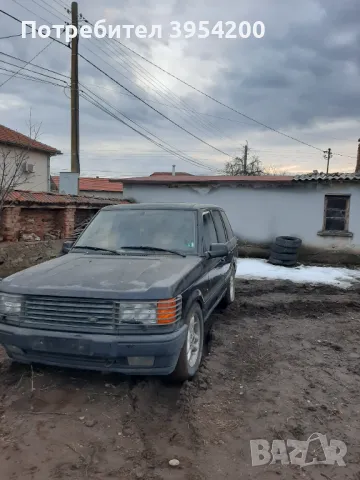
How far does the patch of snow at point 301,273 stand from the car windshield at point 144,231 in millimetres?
5658

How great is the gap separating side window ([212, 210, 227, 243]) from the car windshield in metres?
0.94

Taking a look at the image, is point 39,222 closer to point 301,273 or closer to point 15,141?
point 301,273

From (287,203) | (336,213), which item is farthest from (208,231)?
(336,213)

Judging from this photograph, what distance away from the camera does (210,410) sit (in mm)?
3242

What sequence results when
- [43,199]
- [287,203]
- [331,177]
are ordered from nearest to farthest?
[43,199]
[331,177]
[287,203]

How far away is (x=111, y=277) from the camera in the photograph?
3.40m

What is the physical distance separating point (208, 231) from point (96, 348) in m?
2.38

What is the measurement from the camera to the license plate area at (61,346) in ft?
10.1

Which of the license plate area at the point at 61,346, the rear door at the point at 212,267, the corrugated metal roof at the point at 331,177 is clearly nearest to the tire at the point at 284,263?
the corrugated metal roof at the point at 331,177

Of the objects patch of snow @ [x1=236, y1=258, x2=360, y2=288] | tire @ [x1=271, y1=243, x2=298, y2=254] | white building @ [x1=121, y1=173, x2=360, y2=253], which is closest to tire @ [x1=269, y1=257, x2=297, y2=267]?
patch of snow @ [x1=236, y1=258, x2=360, y2=288]

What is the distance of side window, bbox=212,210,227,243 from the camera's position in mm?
5586

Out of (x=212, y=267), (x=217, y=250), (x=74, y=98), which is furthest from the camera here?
(x=74, y=98)

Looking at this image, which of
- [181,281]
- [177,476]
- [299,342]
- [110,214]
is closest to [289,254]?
[299,342]

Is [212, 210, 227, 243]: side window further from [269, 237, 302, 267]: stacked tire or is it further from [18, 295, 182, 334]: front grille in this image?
[269, 237, 302, 267]: stacked tire
